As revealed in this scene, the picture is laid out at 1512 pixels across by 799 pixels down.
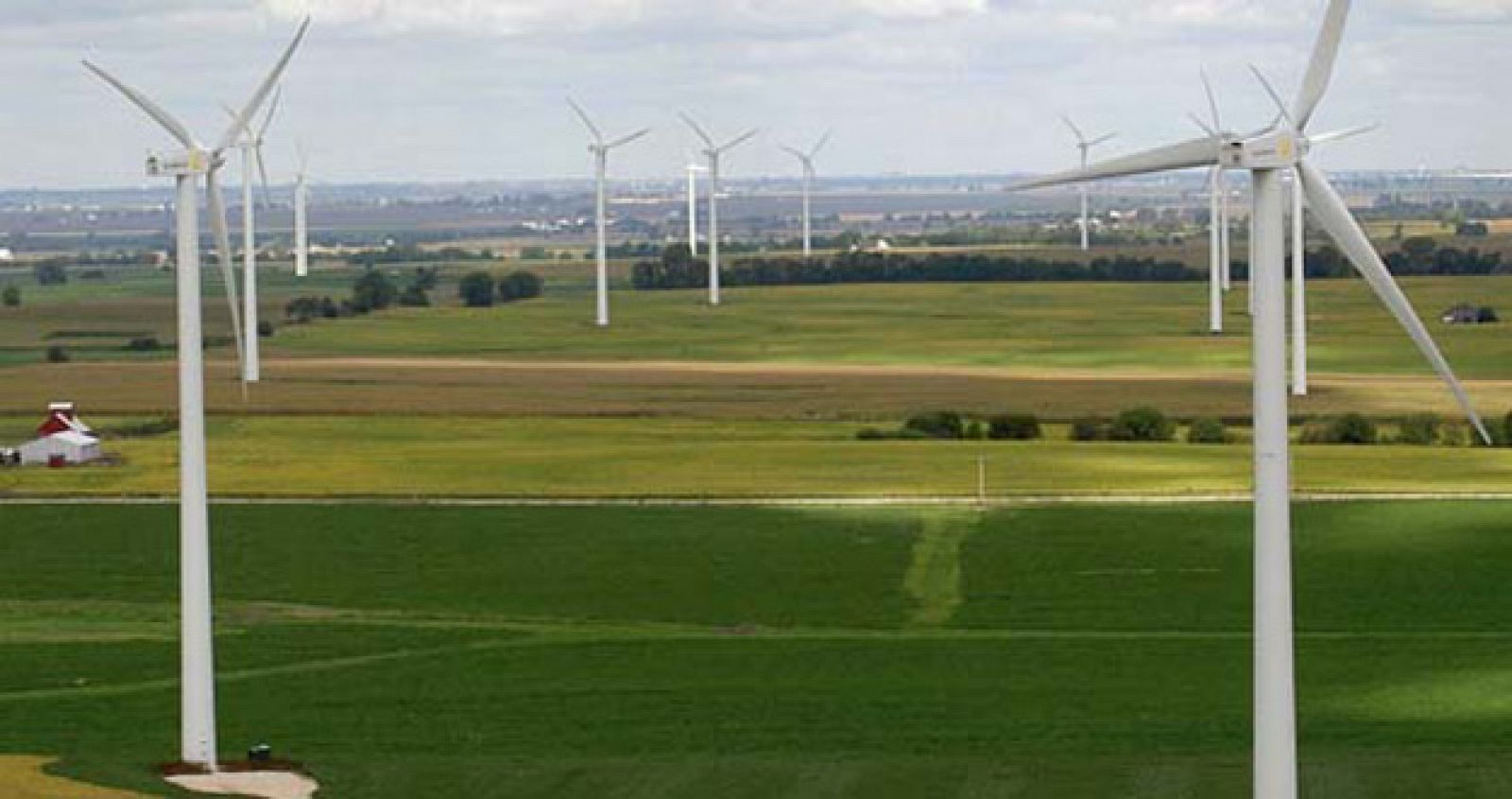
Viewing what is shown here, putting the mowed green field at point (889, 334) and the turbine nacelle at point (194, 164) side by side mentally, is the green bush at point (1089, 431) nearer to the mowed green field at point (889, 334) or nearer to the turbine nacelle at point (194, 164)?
the mowed green field at point (889, 334)

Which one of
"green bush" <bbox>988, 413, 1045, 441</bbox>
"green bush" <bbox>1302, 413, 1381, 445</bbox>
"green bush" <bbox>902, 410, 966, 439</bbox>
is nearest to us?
"green bush" <bbox>1302, 413, 1381, 445</bbox>

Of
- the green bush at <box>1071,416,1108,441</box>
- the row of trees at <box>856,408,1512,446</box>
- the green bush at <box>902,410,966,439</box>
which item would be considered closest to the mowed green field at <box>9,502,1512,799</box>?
the row of trees at <box>856,408,1512,446</box>

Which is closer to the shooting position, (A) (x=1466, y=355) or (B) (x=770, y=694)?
(B) (x=770, y=694)

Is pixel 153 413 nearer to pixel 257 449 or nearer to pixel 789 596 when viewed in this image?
pixel 257 449

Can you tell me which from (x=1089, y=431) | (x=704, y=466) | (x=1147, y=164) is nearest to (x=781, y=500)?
(x=704, y=466)

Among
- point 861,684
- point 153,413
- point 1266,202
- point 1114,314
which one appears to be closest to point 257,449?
point 153,413

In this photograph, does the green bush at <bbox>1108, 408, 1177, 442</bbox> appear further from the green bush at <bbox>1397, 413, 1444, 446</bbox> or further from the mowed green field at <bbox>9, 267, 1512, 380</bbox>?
the mowed green field at <bbox>9, 267, 1512, 380</bbox>

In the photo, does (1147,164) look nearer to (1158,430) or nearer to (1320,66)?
(1320,66)

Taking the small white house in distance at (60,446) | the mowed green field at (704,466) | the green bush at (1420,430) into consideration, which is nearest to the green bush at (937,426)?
the mowed green field at (704,466)
